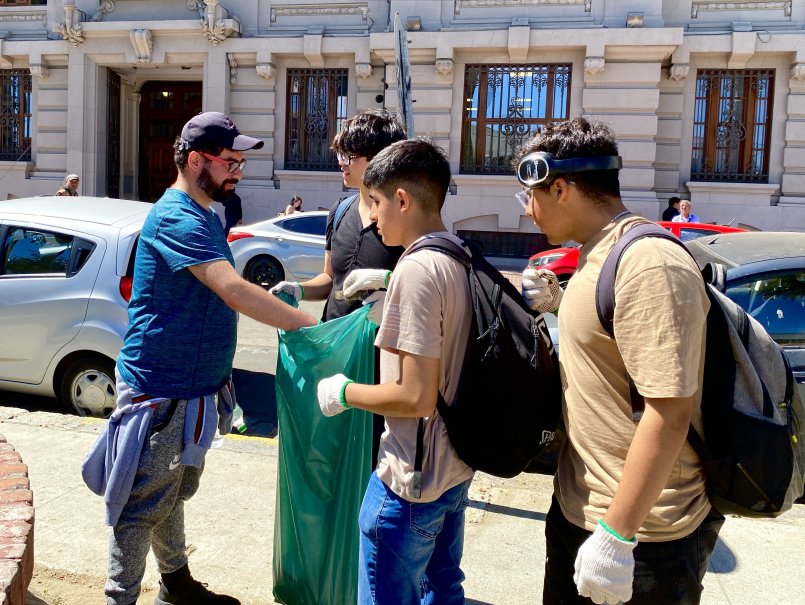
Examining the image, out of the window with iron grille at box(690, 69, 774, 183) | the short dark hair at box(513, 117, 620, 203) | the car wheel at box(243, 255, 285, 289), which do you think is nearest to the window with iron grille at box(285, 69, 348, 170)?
the car wheel at box(243, 255, 285, 289)

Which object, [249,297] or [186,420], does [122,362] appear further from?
[249,297]

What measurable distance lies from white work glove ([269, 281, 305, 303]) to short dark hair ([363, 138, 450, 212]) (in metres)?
1.11

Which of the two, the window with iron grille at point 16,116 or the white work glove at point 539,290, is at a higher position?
the window with iron grille at point 16,116

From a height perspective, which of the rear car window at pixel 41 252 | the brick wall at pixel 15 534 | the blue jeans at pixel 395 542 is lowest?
the brick wall at pixel 15 534

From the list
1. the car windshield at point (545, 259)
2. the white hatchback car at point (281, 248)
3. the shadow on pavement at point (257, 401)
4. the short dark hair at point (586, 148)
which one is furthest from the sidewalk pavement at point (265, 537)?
the white hatchback car at point (281, 248)

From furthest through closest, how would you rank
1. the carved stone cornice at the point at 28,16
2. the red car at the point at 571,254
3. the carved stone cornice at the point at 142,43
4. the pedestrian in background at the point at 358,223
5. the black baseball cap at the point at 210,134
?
1. the carved stone cornice at the point at 28,16
2. the carved stone cornice at the point at 142,43
3. the red car at the point at 571,254
4. the pedestrian in background at the point at 358,223
5. the black baseball cap at the point at 210,134

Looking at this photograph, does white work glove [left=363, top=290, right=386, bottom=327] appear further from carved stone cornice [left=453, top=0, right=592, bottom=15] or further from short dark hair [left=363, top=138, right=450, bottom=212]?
carved stone cornice [left=453, top=0, right=592, bottom=15]

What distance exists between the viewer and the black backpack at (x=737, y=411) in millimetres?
1844

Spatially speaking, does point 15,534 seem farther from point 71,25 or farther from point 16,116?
point 16,116

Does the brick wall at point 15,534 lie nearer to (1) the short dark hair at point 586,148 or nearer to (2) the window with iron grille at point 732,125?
(1) the short dark hair at point 586,148

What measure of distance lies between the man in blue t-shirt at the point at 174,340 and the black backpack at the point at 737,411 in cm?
144

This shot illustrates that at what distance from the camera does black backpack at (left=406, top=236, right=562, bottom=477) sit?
209cm

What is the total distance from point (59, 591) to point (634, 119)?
648 inches

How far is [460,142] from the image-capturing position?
60.9ft
